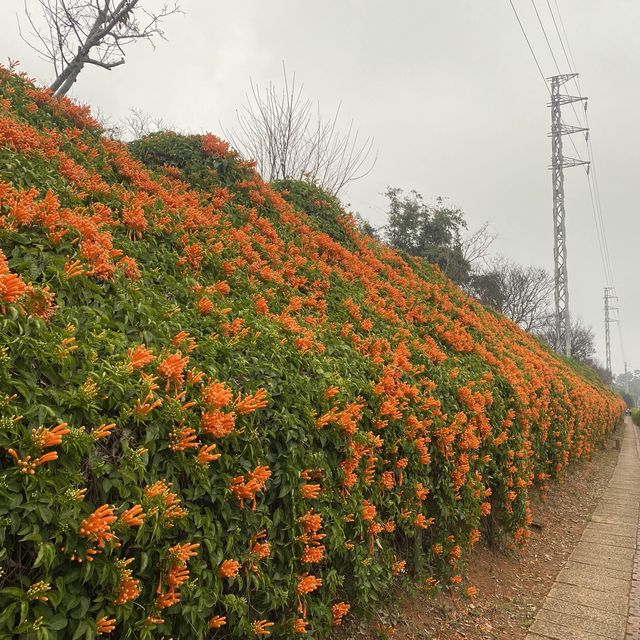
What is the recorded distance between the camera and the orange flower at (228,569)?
1.80 meters

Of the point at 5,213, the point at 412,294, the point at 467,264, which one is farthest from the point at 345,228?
the point at 467,264

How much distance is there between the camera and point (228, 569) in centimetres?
181

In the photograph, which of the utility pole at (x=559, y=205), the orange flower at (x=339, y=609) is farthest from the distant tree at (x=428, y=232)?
the orange flower at (x=339, y=609)

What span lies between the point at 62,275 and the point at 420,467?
8.85 ft

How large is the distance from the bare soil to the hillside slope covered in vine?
0.22 metres

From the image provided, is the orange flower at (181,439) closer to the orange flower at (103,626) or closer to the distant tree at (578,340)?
the orange flower at (103,626)

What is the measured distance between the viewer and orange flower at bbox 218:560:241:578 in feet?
5.92

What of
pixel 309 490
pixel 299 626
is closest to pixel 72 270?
pixel 309 490

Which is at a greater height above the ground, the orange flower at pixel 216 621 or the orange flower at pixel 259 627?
the orange flower at pixel 216 621

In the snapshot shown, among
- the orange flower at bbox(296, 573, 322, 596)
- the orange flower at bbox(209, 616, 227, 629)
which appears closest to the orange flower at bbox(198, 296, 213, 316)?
the orange flower at bbox(296, 573, 322, 596)

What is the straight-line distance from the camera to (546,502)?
23.6 ft

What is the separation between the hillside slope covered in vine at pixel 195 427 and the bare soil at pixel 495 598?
0.22 m

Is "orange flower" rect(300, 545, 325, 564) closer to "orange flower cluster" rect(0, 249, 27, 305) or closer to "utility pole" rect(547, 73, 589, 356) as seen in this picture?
"orange flower cluster" rect(0, 249, 27, 305)

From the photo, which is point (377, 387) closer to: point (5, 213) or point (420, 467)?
point (420, 467)
